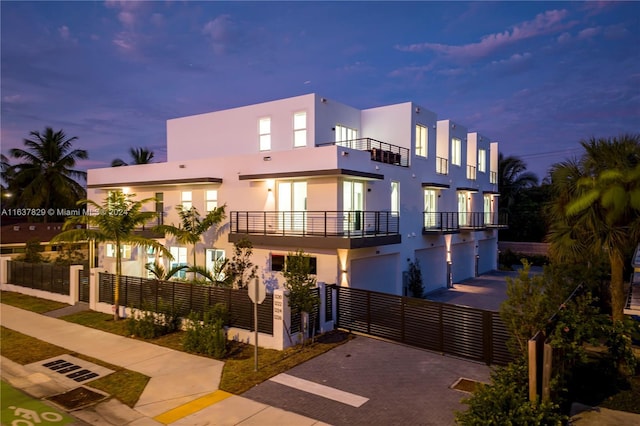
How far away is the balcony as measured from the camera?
1520cm

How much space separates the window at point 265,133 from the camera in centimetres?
2009

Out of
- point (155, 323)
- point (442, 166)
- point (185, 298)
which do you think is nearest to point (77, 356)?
point (155, 323)

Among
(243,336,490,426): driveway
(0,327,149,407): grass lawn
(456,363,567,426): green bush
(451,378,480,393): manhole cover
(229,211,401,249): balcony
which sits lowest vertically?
(0,327,149,407): grass lawn

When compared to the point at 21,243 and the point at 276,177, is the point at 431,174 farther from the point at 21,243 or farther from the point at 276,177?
the point at 21,243

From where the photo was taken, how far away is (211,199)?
19.9 metres

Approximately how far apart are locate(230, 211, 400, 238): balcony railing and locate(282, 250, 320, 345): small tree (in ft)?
11.3

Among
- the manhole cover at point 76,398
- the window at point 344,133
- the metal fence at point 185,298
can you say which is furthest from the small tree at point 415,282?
the manhole cover at point 76,398

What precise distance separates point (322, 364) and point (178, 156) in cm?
1760

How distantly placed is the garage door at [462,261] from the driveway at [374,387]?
49.7 ft

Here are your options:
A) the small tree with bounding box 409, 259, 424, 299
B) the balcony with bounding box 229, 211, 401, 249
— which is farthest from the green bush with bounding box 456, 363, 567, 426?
the small tree with bounding box 409, 259, 424, 299

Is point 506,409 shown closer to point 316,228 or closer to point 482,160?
point 316,228

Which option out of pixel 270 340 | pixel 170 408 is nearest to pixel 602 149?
pixel 270 340

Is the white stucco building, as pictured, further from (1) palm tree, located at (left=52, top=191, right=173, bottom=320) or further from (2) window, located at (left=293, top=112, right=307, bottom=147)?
(1) palm tree, located at (left=52, top=191, right=173, bottom=320)

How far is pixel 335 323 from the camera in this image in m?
13.1
